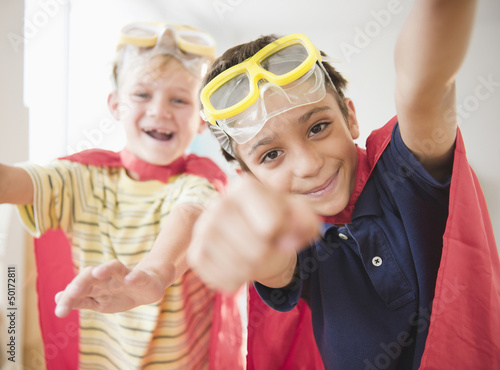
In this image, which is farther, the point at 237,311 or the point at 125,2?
the point at 125,2

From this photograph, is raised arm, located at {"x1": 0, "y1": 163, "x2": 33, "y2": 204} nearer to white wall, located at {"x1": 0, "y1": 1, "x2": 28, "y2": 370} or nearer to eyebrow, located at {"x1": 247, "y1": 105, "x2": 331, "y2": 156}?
white wall, located at {"x1": 0, "y1": 1, "x2": 28, "y2": 370}

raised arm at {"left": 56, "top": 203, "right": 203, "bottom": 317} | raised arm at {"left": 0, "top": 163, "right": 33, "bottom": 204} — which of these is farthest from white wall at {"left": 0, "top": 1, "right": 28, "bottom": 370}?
raised arm at {"left": 56, "top": 203, "right": 203, "bottom": 317}

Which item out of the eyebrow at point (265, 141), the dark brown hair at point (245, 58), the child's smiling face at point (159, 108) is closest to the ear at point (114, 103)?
the child's smiling face at point (159, 108)

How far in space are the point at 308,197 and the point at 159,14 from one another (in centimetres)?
70

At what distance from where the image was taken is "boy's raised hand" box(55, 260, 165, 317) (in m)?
0.42

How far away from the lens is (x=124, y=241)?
783mm

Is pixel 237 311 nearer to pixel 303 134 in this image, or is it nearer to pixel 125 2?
pixel 303 134

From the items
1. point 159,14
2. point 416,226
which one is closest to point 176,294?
point 416,226

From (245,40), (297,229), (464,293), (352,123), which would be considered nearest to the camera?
(297,229)

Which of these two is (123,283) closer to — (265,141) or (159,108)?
(265,141)

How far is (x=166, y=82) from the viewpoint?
793mm

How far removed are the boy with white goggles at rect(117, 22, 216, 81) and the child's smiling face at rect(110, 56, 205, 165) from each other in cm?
2

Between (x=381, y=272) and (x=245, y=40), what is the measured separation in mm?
583

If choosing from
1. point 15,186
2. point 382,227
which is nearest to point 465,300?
point 382,227
